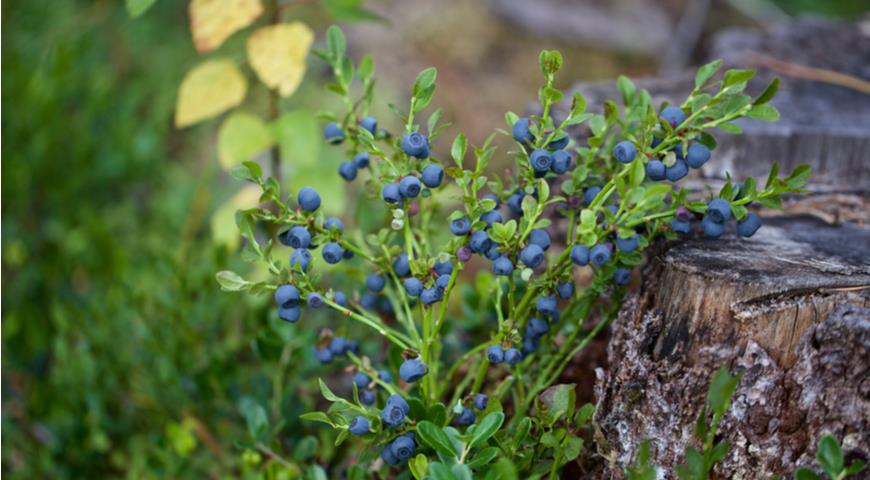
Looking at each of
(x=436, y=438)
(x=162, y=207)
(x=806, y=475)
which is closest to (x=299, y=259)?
(x=436, y=438)

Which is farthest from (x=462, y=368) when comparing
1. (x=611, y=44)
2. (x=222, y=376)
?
(x=611, y=44)

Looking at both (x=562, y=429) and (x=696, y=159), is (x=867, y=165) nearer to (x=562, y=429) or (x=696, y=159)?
(x=696, y=159)

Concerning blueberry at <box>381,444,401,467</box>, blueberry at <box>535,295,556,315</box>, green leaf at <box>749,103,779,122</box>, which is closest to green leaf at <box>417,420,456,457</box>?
blueberry at <box>381,444,401,467</box>

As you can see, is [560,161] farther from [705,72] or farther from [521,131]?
[705,72]

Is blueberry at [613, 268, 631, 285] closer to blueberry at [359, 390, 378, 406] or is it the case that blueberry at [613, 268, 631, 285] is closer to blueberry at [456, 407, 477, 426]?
blueberry at [456, 407, 477, 426]

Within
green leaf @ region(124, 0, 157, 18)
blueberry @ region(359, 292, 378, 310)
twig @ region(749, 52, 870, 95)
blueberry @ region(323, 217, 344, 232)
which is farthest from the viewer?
twig @ region(749, 52, 870, 95)

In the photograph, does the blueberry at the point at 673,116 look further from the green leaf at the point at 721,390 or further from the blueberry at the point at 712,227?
the green leaf at the point at 721,390
